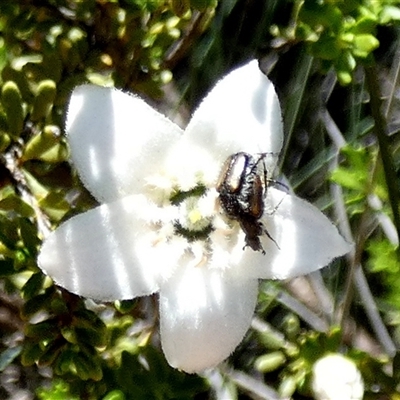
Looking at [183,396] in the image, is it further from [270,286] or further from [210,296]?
[270,286]

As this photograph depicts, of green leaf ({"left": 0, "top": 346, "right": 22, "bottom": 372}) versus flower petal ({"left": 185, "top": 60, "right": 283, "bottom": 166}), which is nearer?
flower petal ({"left": 185, "top": 60, "right": 283, "bottom": 166})

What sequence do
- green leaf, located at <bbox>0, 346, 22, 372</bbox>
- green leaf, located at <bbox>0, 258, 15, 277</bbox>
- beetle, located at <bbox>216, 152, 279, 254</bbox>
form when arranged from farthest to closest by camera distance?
green leaf, located at <bbox>0, 346, 22, 372</bbox> < green leaf, located at <bbox>0, 258, 15, 277</bbox> < beetle, located at <bbox>216, 152, 279, 254</bbox>

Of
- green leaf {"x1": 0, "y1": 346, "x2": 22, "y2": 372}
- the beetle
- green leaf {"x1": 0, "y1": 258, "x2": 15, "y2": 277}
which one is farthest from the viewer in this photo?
green leaf {"x1": 0, "y1": 346, "x2": 22, "y2": 372}

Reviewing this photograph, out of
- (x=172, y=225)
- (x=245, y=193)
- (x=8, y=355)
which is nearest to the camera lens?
(x=245, y=193)

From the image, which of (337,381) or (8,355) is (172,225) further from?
(8,355)

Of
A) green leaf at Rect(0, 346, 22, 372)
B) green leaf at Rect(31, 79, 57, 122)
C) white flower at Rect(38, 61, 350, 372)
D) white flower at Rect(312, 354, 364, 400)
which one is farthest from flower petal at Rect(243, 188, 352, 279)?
green leaf at Rect(0, 346, 22, 372)

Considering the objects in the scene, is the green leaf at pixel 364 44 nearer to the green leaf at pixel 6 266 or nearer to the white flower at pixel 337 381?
the white flower at pixel 337 381

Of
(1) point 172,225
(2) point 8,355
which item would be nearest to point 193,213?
(1) point 172,225

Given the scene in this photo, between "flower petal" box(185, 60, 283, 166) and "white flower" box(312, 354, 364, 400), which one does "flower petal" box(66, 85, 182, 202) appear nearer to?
"flower petal" box(185, 60, 283, 166)
